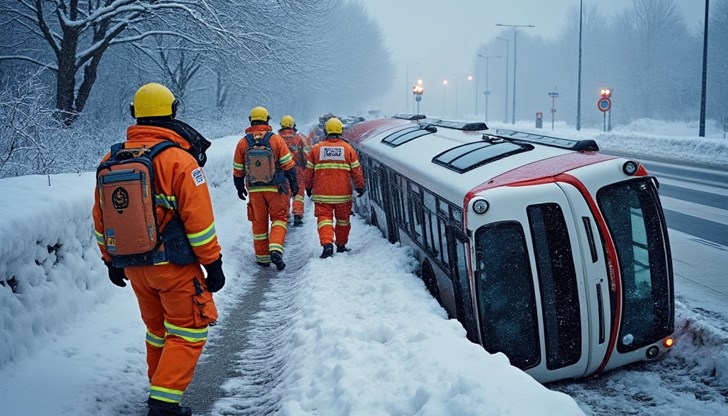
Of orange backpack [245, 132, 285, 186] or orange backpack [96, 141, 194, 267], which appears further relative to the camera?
orange backpack [245, 132, 285, 186]

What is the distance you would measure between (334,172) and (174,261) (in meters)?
5.61

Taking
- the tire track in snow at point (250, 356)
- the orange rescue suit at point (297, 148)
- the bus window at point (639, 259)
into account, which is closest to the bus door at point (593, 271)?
the bus window at point (639, 259)

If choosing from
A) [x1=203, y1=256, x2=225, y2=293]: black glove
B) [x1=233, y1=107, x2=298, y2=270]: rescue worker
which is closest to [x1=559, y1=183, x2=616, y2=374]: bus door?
[x1=203, y1=256, x2=225, y2=293]: black glove

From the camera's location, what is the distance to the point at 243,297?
800 cm

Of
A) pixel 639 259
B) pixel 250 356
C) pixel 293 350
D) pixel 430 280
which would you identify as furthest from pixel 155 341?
pixel 639 259

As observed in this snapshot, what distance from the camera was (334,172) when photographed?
9727 mm

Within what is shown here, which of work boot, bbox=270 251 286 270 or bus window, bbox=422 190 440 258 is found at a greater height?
bus window, bbox=422 190 440 258

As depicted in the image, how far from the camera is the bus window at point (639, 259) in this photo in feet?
17.0

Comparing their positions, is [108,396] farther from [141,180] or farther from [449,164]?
[449,164]

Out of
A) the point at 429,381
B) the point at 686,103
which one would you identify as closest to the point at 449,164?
the point at 429,381

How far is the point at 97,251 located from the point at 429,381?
4.03 m

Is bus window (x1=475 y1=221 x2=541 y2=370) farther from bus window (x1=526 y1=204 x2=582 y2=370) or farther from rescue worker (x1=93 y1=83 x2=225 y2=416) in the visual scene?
rescue worker (x1=93 y1=83 x2=225 y2=416)

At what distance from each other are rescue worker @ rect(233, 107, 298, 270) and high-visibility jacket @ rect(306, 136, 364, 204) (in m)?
0.46

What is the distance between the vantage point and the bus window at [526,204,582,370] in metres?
5.02
